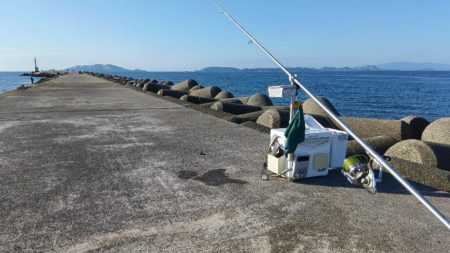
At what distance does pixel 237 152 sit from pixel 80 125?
4.75m

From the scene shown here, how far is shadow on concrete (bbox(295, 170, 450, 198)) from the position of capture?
481 cm

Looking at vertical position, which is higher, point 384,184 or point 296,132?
point 296,132

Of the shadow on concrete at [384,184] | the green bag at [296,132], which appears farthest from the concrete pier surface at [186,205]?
the green bag at [296,132]

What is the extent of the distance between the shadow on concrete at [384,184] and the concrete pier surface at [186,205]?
0.04 ft

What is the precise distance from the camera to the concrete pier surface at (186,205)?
139 inches

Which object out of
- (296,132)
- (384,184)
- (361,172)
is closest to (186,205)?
(296,132)

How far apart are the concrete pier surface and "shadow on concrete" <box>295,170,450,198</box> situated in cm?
1

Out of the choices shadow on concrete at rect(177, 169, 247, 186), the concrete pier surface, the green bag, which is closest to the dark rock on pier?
the concrete pier surface

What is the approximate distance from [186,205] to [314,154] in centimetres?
178

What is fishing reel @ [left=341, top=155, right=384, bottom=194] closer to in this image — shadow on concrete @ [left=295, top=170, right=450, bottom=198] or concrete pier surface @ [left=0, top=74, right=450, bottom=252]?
concrete pier surface @ [left=0, top=74, right=450, bottom=252]

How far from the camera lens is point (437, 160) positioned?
6.64 metres

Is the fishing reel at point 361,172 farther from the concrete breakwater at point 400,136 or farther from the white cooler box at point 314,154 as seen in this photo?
the concrete breakwater at point 400,136

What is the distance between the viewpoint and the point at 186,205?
14.3 ft

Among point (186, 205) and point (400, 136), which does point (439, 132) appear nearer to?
point (400, 136)
